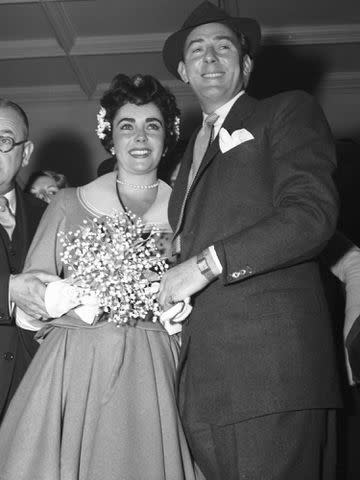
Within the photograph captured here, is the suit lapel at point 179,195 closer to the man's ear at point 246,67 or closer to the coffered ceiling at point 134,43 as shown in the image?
the man's ear at point 246,67

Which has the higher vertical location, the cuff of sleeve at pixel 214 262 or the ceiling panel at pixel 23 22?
the ceiling panel at pixel 23 22

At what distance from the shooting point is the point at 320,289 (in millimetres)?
2484

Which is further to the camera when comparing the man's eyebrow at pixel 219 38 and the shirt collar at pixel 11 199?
the shirt collar at pixel 11 199

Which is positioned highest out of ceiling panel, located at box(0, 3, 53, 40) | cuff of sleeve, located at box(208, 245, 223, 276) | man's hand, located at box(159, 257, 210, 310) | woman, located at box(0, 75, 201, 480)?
ceiling panel, located at box(0, 3, 53, 40)

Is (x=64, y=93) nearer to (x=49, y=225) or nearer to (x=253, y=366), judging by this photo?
(x=49, y=225)

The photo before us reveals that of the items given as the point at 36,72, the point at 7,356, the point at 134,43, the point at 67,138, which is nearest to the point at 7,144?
the point at 7,356

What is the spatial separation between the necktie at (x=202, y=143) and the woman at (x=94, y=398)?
0.31m

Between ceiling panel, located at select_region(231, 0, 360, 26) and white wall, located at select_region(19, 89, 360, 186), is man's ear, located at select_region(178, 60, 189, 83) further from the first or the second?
white wall, located at select_region(19, 89, 360, 186)

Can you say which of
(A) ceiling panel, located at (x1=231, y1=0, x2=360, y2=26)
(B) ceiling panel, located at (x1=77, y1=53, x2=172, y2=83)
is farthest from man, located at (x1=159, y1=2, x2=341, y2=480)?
(B) ceiling panel, located at (x1=77, y1=53, x2=172, y2=83)

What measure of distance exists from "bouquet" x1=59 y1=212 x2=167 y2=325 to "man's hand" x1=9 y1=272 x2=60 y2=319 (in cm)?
15

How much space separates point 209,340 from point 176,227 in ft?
1.98

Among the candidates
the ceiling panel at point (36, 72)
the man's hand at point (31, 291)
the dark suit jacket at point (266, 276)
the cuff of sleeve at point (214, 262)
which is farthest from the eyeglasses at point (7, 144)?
the ceiling panel at point (36, 72)

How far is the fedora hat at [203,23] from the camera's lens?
10.4ft

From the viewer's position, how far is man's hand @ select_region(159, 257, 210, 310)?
2369mm
